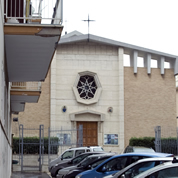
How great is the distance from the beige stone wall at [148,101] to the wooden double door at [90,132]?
7.90ft

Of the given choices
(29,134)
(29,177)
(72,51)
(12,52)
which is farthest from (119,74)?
(12,52)

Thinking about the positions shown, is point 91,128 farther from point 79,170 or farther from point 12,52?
point 12,52

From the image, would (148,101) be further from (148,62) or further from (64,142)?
(64,142)

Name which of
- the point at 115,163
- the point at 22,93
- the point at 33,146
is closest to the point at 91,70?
the point at 33,146

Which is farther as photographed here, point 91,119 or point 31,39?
point 91,119

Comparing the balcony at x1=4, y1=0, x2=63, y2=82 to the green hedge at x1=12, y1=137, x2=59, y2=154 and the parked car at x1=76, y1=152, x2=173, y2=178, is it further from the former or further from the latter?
the green hedge at x1=12, y1=137, x2=59, y2=154

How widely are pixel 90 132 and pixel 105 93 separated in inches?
122

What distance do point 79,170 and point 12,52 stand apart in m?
6.04

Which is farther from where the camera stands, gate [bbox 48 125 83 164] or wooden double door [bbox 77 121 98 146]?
wooden double door [bbox 77 121 98 146]

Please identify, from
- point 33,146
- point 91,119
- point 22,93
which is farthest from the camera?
point 91,119

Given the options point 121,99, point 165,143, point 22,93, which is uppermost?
point 121,99

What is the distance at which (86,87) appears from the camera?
30.2 metres

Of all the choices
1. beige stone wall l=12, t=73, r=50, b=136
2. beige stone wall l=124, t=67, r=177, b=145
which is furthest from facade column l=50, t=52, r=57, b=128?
beige stone wall l=124, t=67, r=177, b=145

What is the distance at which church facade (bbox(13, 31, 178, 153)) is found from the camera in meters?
29.5
